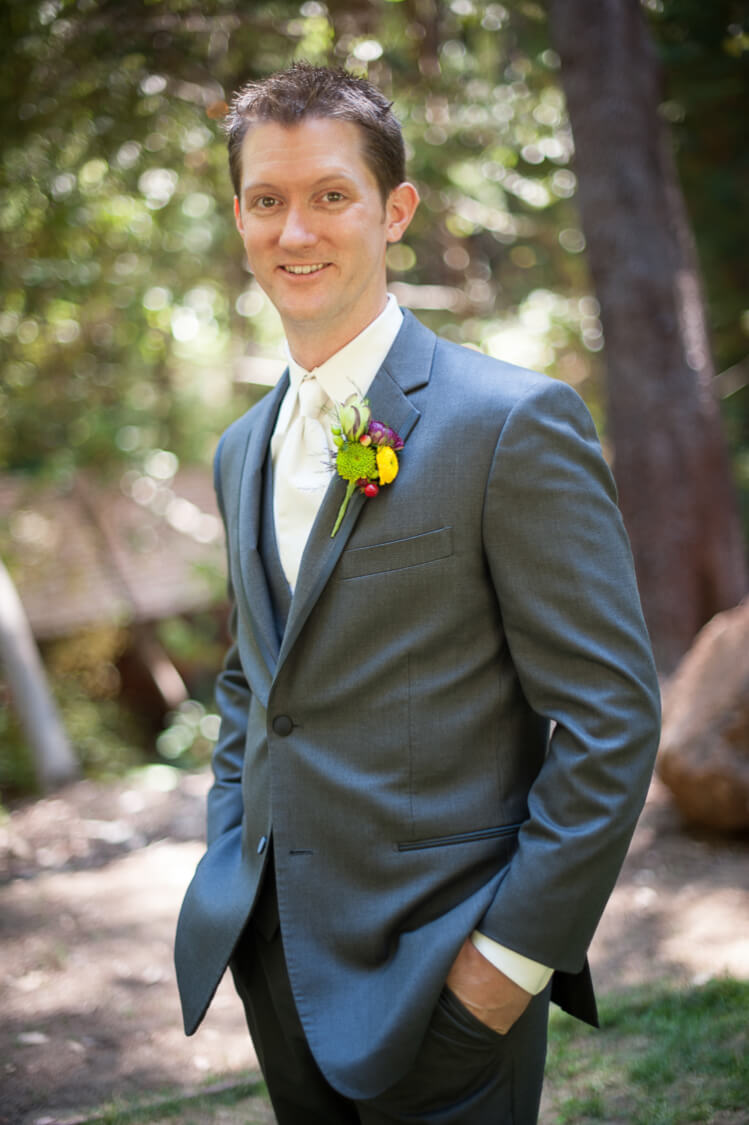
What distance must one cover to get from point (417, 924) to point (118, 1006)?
2426 mm

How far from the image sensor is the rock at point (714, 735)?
4.18 metres

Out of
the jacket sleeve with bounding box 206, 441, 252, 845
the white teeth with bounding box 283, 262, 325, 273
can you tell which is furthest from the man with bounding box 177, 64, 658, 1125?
the jacket sleeve with bounding box 206, 441, 252, 845

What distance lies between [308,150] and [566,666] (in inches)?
40.2

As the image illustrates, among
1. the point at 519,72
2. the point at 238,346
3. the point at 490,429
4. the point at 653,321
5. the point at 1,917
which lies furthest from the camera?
the point at 238,346

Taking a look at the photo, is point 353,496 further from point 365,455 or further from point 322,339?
point 322,339

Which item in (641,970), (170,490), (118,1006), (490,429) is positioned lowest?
(641,970)

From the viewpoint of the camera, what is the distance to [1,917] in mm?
4312

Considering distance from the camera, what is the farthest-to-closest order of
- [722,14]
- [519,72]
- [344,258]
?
[519,72] < [722,14] < [344,258]

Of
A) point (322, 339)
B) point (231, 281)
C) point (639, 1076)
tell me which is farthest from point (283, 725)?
point (231, 281)

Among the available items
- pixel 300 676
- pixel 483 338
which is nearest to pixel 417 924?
pixel 300 676

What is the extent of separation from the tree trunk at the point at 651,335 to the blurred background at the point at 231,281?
0.6 inches

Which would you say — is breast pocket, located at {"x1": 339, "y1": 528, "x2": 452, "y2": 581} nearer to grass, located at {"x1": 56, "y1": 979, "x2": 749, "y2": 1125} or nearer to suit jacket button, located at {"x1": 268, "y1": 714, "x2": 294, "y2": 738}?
suit jacket button, located at {"x1": 268, "y1": 714, "x2": 294, "y2": 738}

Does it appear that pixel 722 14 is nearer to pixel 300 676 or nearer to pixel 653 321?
pixel 653 321

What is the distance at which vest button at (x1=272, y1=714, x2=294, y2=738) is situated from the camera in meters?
1.72
